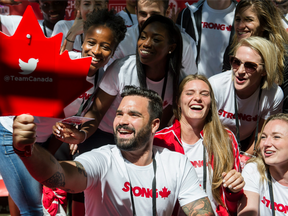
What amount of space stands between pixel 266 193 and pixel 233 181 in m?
0.46

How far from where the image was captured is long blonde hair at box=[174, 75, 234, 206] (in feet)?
9.92

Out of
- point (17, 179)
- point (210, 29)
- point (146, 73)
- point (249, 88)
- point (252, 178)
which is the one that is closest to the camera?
point (17, 179)

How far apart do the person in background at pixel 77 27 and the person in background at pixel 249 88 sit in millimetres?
1693

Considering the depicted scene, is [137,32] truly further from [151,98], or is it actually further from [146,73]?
[151,98]

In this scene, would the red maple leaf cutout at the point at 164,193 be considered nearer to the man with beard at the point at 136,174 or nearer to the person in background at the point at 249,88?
the man with beard at the point at 136,174

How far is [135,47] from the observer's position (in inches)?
158

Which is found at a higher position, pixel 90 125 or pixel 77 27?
pixel 77 27

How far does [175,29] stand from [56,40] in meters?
1.79

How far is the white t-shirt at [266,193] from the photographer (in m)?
2.90

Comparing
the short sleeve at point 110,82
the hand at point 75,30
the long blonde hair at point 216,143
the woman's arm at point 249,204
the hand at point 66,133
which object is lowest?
the woman's arm at point 249,204

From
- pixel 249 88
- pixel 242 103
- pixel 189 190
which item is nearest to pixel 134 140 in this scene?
pixel 189 190

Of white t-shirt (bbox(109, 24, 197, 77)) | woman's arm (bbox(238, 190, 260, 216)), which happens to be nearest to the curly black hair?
white t-shirt (bbox(109, 24, 197, 77))

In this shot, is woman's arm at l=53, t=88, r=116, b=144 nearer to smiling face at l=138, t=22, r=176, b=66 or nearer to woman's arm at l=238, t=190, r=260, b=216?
smiling face at l=138, t=22, r=176, b=66

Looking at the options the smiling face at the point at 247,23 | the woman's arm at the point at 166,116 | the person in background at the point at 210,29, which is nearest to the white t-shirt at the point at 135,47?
the person in background at the point at 210,29
